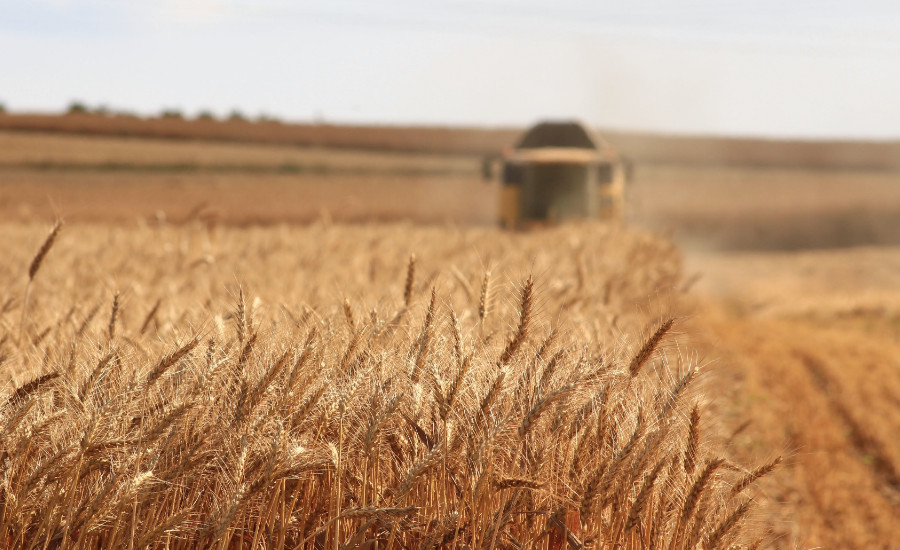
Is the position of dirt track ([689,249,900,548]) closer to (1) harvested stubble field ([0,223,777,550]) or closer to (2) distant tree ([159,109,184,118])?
(1) harvested stubble field ([0,223,777,550])

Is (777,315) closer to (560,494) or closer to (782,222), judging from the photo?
(560,494)

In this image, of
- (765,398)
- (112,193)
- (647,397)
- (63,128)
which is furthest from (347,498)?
(63,128)

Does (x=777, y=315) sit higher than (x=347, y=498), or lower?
lower

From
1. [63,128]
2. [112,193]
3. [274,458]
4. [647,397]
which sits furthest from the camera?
[63,128]

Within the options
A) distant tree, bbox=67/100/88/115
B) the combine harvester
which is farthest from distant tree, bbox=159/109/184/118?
the combine harvester

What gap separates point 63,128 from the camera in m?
36.2

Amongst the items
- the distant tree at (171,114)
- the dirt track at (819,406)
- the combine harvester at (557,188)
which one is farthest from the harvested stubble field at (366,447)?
the distant tree at (171,114)

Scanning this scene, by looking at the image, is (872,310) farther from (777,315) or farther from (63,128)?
(63,128)

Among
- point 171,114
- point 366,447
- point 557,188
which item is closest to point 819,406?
point 557,188

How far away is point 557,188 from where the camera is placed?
12492 mm

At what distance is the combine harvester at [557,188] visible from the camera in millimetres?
12461

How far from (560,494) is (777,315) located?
558 inches

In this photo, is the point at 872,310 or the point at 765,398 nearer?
the point at 765,398

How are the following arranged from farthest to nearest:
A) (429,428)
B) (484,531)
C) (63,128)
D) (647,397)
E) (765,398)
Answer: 1. (63,128)
2. (765,398)
3. (647,397)
4. (429,428)
5. (484,531)
